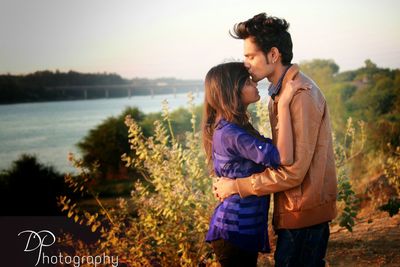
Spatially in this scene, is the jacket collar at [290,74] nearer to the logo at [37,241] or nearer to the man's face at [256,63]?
the man's face at [256,63]

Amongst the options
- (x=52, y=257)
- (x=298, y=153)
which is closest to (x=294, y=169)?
(x=298, y=153)

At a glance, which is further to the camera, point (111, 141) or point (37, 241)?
point (111, 141)

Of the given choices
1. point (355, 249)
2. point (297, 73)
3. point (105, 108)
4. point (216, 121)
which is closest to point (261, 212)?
point (216, 121)

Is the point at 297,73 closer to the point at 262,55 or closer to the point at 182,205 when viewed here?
the point at 262,55

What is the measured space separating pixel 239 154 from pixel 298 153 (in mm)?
225

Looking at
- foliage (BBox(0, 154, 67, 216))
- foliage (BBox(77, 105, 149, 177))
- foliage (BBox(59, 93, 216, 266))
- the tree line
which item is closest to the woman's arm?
foliage (BBox(59, 93, 216, 266))

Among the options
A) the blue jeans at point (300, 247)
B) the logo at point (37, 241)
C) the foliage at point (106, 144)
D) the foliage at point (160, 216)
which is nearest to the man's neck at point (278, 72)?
the blue jeans at point (300, 247)

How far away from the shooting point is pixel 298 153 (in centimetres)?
184

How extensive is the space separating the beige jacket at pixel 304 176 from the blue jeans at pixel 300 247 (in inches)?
1.5

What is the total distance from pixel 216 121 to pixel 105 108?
5.07m

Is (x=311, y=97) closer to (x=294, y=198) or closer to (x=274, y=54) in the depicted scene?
(x=274, y=54)

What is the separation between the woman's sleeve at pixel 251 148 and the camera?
1838 millimetres

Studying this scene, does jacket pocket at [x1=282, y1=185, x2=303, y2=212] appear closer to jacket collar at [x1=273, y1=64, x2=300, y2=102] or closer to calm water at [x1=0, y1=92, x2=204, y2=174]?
jacket collar at [x1=273, y1=64, x2=300, y2=102]

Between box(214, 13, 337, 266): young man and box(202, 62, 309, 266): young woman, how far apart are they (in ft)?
0.14
